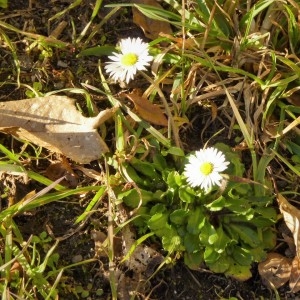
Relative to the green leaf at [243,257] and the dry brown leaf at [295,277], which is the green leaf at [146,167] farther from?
the dry brown leaf at [295,277]

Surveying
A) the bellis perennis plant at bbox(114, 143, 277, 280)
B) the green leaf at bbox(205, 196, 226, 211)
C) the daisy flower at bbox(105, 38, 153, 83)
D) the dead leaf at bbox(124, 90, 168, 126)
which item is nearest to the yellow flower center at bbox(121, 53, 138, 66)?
the daisy flower at bbox(105, 38, 153, 83)

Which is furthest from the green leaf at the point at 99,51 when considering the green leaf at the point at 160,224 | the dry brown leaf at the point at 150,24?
the green leaf at the point at 160,224

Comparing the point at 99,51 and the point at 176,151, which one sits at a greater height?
the point at 99,51

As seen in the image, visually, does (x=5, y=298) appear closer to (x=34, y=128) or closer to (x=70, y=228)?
(x=70, y=228)

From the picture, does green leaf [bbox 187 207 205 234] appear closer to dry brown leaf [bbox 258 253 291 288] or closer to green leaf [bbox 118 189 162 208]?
green leaf [bbox 118 189 162 208]

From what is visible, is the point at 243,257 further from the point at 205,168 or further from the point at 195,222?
the point at 205,168

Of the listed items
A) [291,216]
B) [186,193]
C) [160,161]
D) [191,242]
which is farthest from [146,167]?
[291,216]
